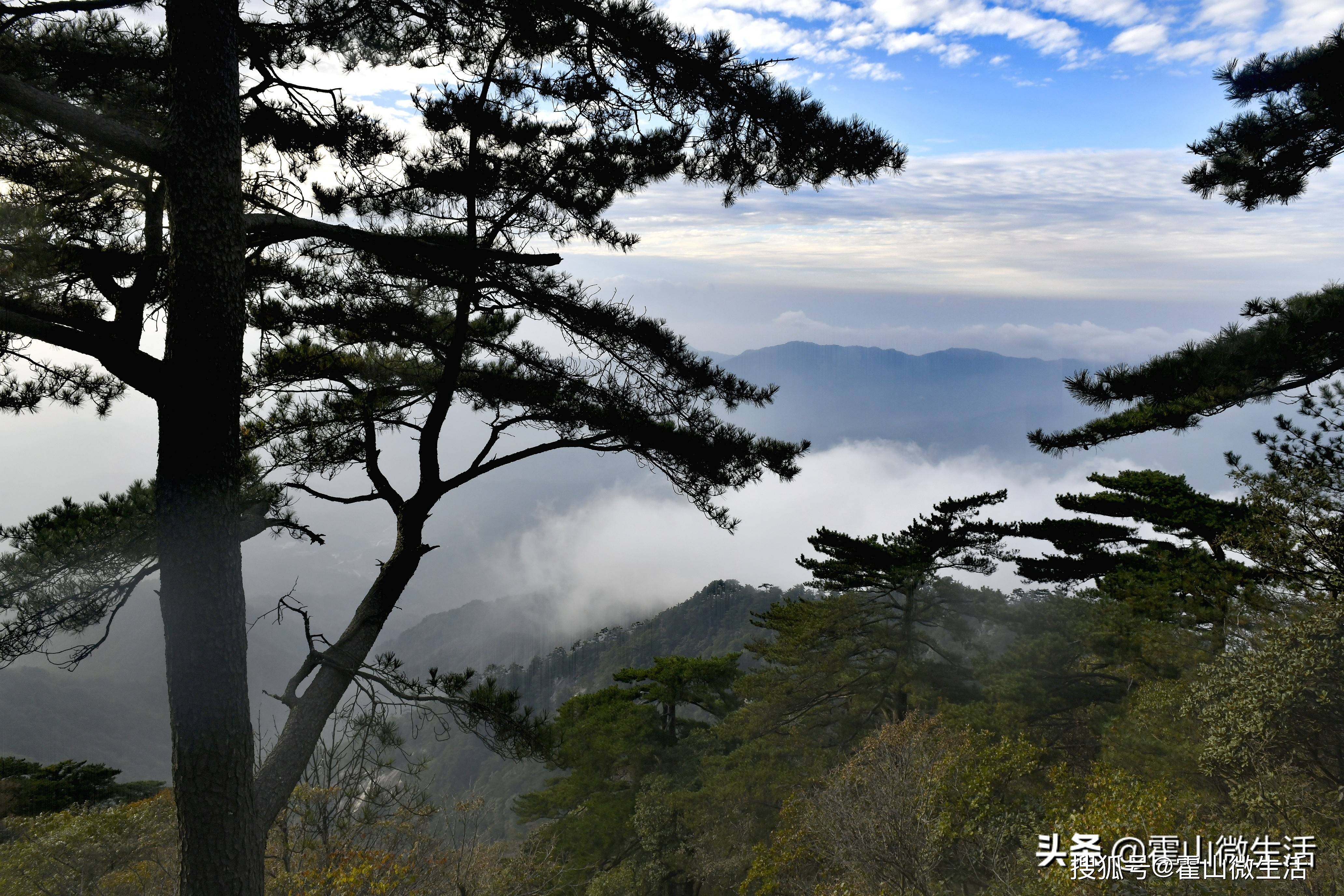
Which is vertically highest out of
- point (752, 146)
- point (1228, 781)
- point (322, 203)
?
point (322, 203)

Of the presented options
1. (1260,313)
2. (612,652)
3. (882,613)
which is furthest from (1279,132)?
(612,652)

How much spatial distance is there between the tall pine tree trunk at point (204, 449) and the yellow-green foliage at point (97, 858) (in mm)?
6638

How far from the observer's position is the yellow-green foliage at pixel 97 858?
777 centimetres

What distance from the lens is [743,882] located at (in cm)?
1084

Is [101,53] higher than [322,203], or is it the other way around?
[101,53]

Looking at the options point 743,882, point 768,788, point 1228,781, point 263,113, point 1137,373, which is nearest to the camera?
point 263,113

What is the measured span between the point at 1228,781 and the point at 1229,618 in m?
3.41

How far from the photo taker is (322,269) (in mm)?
4859

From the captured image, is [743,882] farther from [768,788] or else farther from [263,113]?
[263,113]

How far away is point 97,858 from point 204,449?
32.2ft

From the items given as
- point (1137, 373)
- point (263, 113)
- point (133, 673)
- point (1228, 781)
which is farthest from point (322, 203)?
point (133, 673)

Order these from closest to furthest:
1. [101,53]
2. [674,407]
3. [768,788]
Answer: [101,53], [674,407], [768,788]

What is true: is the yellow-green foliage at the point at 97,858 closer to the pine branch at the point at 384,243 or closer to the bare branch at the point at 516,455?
the bare branch at the point at 516,455

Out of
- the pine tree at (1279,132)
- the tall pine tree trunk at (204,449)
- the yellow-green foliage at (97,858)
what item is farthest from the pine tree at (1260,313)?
the yellow-green foliage at (97,858)
